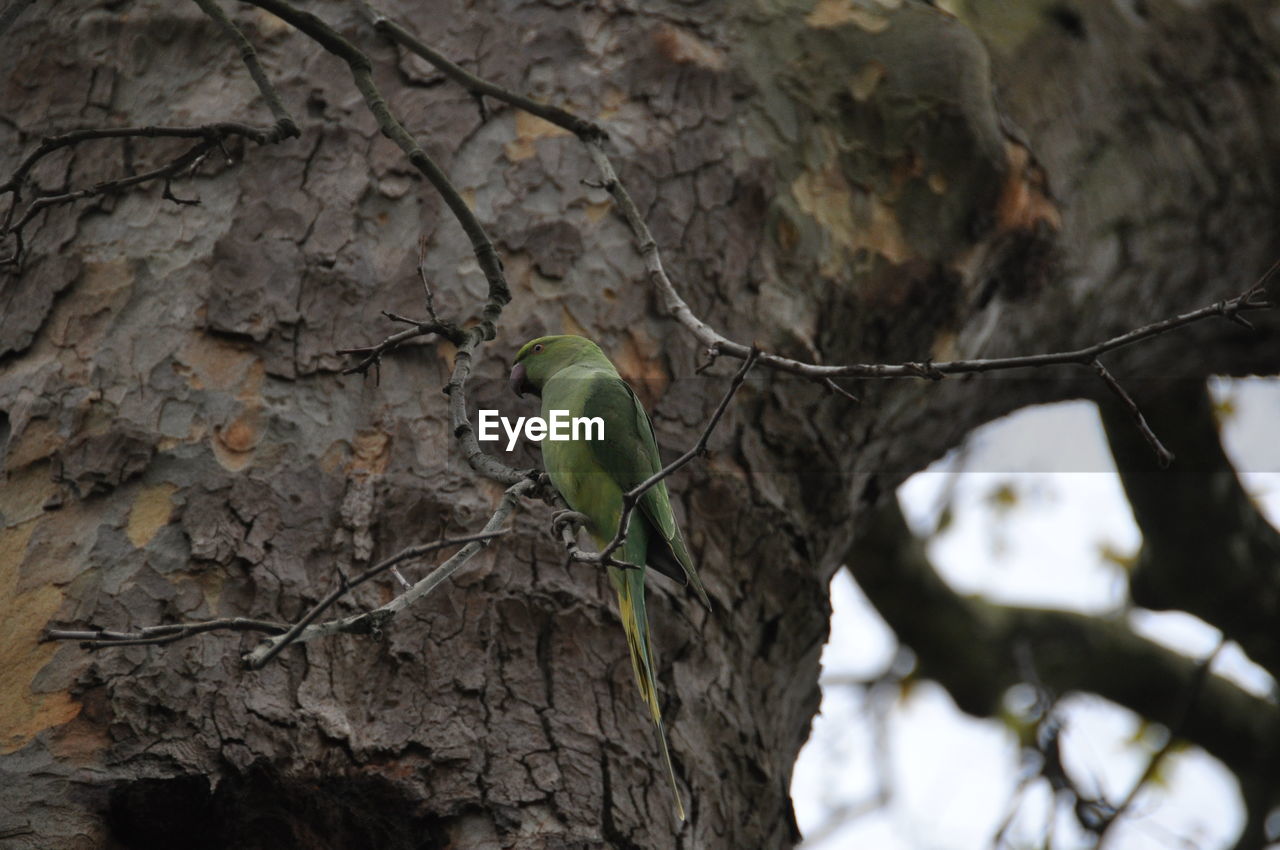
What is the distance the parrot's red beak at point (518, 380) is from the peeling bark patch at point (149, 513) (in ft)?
2.86

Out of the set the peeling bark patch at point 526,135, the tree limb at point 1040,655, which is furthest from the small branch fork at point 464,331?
the tree limb at point 1040,655

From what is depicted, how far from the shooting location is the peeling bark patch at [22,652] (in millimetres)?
2127

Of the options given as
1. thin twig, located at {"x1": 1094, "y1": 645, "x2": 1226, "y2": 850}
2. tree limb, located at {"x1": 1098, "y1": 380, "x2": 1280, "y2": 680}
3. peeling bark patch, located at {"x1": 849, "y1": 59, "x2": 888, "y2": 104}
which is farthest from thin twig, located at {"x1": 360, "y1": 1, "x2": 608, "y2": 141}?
tree limb, located at {"x1": 1098, "y1": 380, "x2": 1280, "y2": 680}

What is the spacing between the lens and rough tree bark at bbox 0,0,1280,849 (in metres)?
2.24

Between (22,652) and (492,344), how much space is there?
4.19ft

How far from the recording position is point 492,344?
112 inches

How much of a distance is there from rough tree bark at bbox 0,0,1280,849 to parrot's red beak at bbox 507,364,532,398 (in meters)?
0.03

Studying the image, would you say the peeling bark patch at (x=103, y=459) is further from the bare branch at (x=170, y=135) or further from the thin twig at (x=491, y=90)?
the thin twig at (x=491, y=90)

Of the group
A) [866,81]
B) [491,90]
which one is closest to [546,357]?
[491,90]

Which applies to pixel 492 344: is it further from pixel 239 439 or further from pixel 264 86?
pixel 264 86

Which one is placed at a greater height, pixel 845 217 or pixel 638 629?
pixel 845 217

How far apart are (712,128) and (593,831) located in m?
2.03

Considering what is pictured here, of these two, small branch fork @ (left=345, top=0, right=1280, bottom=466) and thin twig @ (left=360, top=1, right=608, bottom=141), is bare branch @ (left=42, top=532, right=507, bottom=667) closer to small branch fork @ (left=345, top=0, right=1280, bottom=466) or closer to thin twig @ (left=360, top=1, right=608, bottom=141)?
small branch fork @ (left=345, top=0, right=1280, bottom=466)

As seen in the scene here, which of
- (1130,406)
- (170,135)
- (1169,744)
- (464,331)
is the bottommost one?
(1169,744)
